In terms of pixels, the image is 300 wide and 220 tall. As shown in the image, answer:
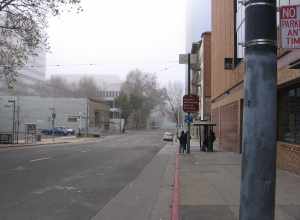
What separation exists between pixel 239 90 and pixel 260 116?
1069 inches

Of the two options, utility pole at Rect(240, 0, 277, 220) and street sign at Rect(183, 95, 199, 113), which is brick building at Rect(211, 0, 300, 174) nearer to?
utility pole at Rect(240, 0, 277, 220)

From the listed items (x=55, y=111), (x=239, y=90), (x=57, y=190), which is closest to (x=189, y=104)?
(x=239, y=90)

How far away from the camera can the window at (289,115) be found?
1806 cm

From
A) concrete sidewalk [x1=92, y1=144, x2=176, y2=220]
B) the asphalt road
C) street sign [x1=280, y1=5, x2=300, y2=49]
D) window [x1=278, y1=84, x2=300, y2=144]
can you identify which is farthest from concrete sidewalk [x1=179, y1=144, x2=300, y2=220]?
street sign [x1=280, y1=5, x2=300, y2=49]

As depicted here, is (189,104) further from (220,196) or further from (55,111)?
(55,111)

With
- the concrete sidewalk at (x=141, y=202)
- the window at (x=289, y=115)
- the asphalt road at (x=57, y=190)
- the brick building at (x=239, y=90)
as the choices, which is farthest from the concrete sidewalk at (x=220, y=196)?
the asphalt road at (x=57, y=190)

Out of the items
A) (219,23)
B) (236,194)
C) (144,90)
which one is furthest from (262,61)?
(144,90)

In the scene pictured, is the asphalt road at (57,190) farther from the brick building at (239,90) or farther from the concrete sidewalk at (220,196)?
the brick building at (239,90)

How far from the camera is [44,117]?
3927 inches

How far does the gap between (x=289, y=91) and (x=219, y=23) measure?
74.0 feet

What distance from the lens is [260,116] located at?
11.9 ft

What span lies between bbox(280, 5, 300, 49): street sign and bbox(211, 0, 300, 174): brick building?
0.61 metres

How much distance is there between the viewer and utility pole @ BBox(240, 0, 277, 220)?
143 inches

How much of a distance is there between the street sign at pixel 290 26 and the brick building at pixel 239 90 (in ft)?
2.00
